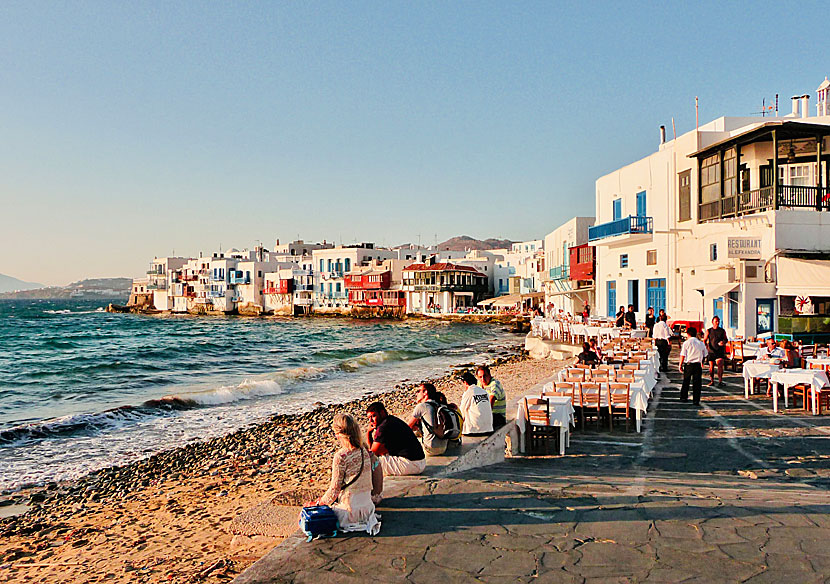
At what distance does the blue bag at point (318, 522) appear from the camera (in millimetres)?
5074

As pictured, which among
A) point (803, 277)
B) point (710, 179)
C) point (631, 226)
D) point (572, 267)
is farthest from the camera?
point (572, 267)

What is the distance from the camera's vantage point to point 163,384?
26.0 metres

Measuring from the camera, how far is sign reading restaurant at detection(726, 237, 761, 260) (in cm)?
1834

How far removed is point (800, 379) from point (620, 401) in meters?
3.72

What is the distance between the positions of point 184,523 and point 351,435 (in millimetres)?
4367

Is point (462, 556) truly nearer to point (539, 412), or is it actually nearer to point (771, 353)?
point (539, 412)

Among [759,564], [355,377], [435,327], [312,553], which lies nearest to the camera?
[759,564]


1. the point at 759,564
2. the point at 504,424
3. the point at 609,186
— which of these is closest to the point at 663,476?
the point at 504,424

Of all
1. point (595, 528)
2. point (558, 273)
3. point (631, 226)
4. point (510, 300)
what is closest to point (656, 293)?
point (631, 226)

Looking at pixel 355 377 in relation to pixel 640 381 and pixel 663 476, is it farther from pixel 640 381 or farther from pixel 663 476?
pixel 663 476

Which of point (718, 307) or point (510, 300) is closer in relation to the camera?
point (718, 307)

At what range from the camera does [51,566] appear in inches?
284

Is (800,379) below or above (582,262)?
below

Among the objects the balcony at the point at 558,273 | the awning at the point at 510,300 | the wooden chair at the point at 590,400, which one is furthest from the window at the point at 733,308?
the awning at the point at 510,300
